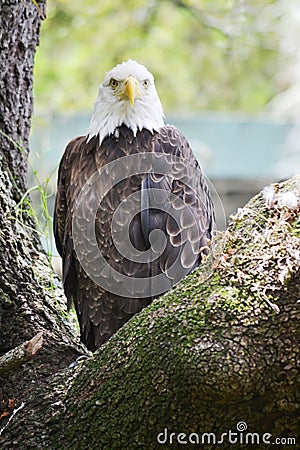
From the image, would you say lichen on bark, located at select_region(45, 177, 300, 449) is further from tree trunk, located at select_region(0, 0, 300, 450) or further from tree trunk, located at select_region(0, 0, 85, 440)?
tree trunk, located at select_region(0, 0, 85, 440)

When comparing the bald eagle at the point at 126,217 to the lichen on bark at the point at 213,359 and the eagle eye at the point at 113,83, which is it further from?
the lichen on bark at the point at 213,359

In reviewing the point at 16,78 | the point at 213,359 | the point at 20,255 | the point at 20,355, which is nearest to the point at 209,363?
the point at 213,359

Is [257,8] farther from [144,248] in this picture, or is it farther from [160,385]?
[160,385]

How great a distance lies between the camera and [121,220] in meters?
3.87

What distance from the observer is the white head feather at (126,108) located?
4207 mm

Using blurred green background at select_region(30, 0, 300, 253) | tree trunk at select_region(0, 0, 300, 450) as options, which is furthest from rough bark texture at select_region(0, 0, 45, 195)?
blurred green background at select_region(30, 0, 300, 253)

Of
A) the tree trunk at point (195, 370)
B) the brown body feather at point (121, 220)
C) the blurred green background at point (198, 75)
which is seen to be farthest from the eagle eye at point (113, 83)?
the blurred green background at point (198, 75)

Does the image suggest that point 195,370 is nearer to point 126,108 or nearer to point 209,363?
point 209,363

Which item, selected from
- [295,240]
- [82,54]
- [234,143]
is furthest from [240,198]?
[295,240]

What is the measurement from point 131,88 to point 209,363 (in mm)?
2344

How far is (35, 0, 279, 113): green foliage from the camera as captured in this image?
9.29m

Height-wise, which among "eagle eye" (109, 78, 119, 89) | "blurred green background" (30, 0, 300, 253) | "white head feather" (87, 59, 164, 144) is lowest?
"white head feather" (87, 59, 164, 144)

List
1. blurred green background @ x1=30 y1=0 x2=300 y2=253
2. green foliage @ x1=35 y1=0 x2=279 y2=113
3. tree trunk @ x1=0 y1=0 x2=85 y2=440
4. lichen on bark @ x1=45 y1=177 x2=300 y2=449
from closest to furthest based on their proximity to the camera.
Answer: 1. lichen on bark @ x1=45 y1=177 x2=300 y2=449
2. tree trunk @ x1=0 y1=0 x2=85 y2=440
3. green foliage @ x1=35 y1=0 x2=279 y2=113
4. blurred green background @ x1=30 y1=0 x2=300 y2=253

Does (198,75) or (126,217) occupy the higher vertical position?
(198,75)
